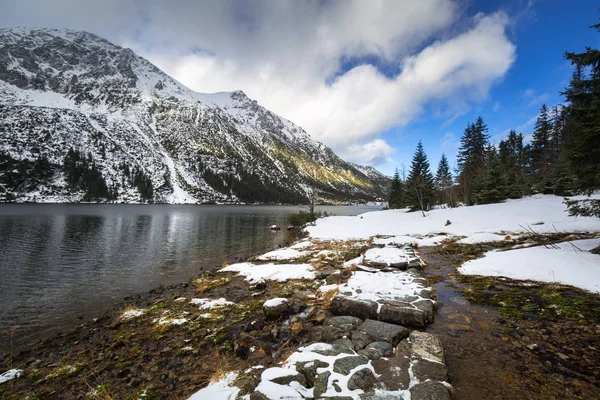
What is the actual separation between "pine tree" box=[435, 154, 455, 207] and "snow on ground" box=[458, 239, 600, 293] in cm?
4019

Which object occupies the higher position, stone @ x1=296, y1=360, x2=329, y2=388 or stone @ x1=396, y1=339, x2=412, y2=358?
stone @ x1=396, y1=339, x2=412, y2=358

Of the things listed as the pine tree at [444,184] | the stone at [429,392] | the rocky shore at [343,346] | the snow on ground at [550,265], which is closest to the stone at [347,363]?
the rocky shore at [343,346]

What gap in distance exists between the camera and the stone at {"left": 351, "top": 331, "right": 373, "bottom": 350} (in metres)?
5.16

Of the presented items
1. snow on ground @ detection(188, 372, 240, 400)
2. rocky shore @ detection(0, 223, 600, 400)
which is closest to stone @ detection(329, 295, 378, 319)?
rocky shore @ detection(0, 223, 600, 400)

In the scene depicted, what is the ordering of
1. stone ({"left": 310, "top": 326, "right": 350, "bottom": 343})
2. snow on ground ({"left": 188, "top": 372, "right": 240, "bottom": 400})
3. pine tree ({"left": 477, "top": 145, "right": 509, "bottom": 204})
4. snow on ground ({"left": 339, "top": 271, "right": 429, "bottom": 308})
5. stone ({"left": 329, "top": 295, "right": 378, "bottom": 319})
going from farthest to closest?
pine tree ({"left": 477, "top": 145, "right": 509, "bottom": 204}), snow on ground ({"left": 339, "top": 271, "right": 429, "bottom": 308}), stone ({"left": 329, "top": 295, "right": 378, "bottom": 319}), stone ({"left": 310, "top": 326, "right": 350, "bottom": 343}), snow on ground ({"left": 188, "top": 372, "right": 240, "bottom": 400})

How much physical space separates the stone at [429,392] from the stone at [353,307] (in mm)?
3069

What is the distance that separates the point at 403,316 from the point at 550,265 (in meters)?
7.90

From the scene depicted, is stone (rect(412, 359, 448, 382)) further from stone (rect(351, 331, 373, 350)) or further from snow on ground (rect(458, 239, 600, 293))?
snow on ground (rect(458, 239, 600, 293))

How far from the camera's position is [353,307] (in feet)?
23.4

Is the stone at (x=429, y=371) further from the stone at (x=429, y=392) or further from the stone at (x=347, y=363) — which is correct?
the stone at (x=347, y=363)

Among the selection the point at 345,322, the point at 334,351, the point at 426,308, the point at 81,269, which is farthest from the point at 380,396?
the point at 81,269

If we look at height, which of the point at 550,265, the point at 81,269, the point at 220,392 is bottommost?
the point at 81,269

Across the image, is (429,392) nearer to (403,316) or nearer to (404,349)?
(404,349)

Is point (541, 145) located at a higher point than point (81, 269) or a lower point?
higher
